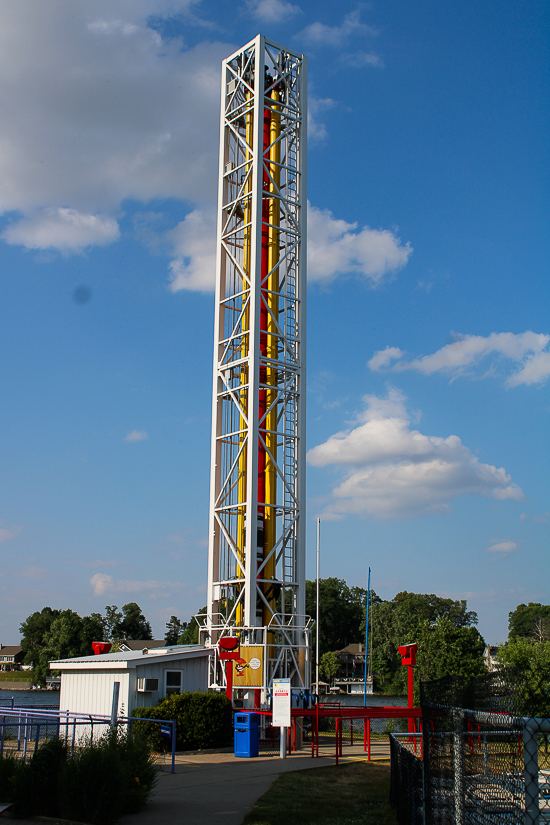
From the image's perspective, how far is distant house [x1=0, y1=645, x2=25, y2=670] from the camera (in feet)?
504

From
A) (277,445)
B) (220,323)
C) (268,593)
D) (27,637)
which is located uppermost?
(220,323)

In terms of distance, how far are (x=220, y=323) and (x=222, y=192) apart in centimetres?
645

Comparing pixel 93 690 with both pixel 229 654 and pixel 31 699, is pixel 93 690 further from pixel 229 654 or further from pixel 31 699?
pixel 31 699

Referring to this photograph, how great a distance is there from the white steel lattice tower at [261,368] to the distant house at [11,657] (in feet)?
425

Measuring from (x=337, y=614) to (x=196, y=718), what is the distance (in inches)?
3974

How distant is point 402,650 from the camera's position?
23484 mm

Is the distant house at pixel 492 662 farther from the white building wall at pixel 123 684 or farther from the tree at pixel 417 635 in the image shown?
the white building wall at pixel 123 684

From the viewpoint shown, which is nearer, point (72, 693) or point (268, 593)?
point (72, 693)

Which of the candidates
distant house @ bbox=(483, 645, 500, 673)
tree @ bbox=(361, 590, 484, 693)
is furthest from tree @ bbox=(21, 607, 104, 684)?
distant house @ bbox=(483, 645, 500, 673)

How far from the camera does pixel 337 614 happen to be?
395ft

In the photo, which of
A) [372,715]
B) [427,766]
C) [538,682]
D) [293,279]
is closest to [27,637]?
[538,682]

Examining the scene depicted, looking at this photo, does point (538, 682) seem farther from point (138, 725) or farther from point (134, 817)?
point (134, 817)

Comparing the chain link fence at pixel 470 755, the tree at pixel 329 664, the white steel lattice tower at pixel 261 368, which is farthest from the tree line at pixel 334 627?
the chain link fence at pixel 470 755

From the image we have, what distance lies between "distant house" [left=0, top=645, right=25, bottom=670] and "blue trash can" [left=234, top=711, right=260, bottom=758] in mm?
136946
